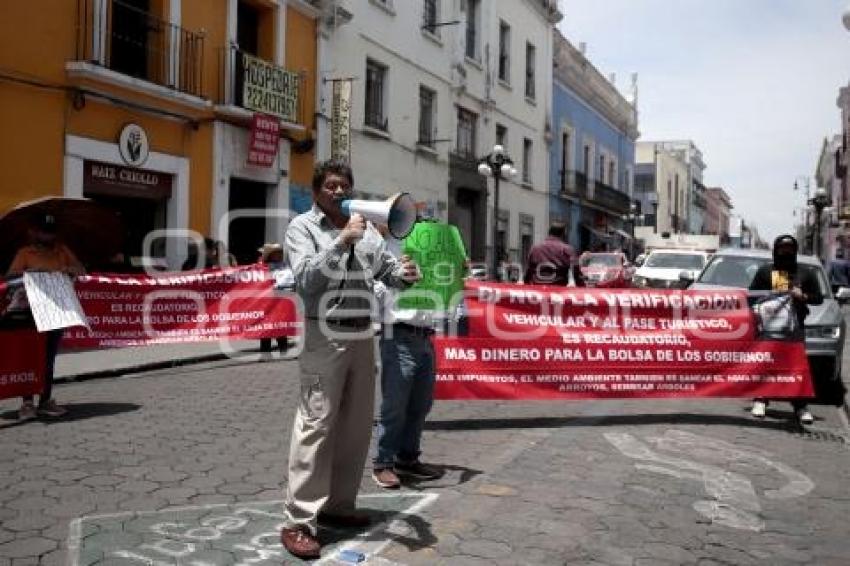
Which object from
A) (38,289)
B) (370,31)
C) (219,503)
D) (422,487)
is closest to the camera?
(219,503)

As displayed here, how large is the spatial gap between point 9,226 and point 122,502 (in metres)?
3.50

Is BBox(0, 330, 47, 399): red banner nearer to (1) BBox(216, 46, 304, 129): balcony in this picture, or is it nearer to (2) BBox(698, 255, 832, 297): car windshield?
(2) BBox(698, 255, 832, 297): car windshield

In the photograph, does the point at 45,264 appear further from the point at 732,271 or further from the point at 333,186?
the point at 732,271

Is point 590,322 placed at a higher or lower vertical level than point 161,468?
higher

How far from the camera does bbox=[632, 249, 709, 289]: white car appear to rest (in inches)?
801

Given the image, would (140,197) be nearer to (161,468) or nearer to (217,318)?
(217,318)

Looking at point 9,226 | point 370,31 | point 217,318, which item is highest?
point 370,31

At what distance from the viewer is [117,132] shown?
12.9m

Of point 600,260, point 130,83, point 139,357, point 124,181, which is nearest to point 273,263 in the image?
point 139,357

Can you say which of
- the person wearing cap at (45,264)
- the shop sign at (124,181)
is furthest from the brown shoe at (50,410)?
the shop sign at (124,181)

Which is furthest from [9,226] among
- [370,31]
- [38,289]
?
[370,31]

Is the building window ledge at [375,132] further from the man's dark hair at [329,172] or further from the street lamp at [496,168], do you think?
the man's dark hair at [329,172]

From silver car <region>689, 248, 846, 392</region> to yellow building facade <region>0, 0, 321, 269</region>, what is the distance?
27.0 feet

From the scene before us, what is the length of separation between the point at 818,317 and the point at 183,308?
293 inches
